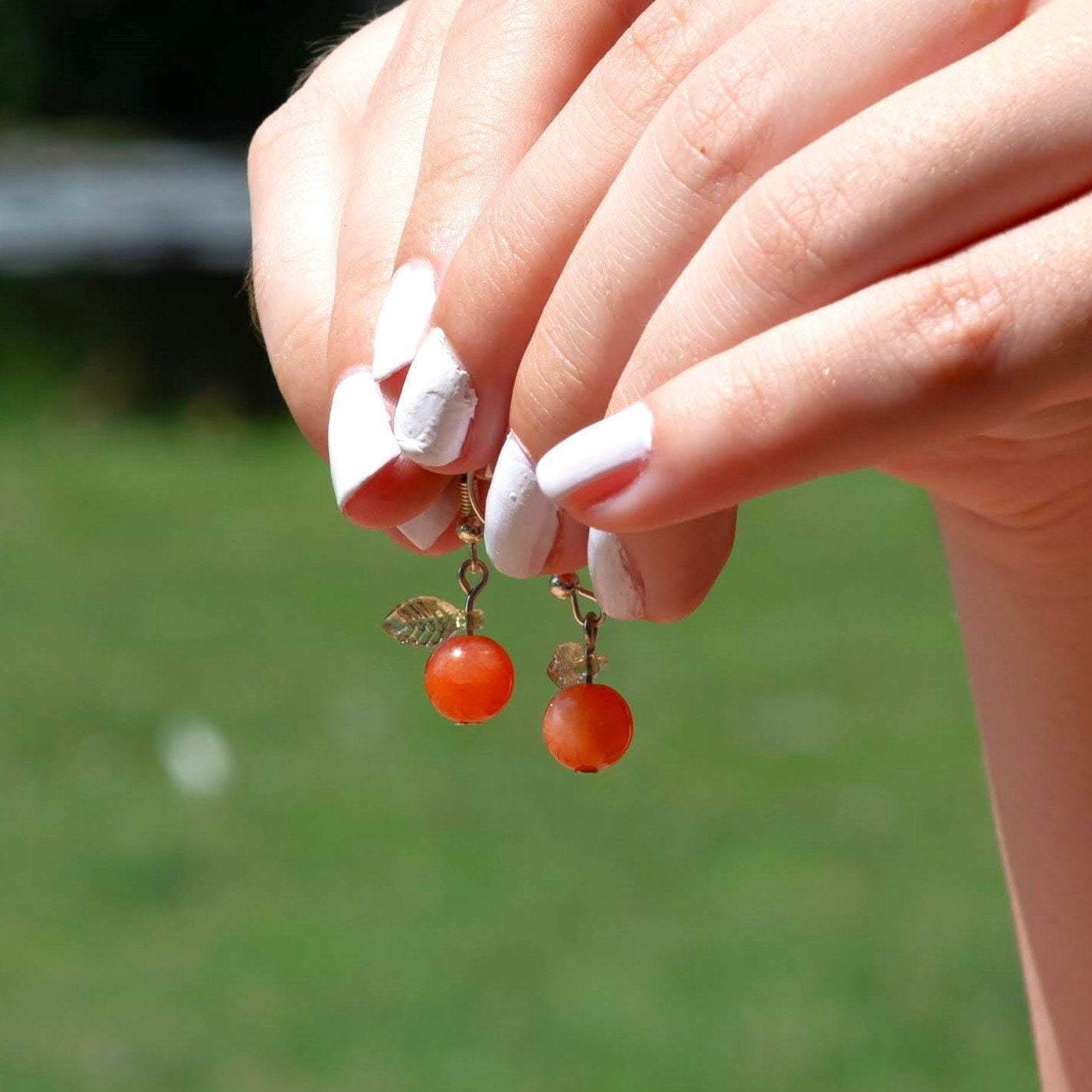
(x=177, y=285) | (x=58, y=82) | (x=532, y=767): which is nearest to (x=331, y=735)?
(x=532, y=767)

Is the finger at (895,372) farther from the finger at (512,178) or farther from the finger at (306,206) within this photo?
the finger at (306,206)

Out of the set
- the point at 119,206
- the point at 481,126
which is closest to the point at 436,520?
the point at 481,126

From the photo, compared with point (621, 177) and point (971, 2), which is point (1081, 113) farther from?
point (621, 177)

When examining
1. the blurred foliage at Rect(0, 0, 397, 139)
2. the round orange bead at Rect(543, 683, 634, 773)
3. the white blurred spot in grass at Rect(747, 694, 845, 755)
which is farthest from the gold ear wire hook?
the blurred foliage at Rect(0, 0, 397, 139)

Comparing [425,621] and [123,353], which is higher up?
[123,353]

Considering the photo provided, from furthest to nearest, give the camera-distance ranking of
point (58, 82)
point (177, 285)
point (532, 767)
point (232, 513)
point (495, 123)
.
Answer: point (58, 82) → point (177, 285) → point (232, 513) → point (532, 767) → point (495, 123)

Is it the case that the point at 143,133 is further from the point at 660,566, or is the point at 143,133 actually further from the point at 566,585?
the point at 660,566

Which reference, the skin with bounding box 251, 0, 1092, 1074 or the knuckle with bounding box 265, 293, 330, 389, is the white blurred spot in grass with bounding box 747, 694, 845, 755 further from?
the knuckle with bounding box 265, 293, 330, 389

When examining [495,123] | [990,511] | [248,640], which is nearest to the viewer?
[495,123]
